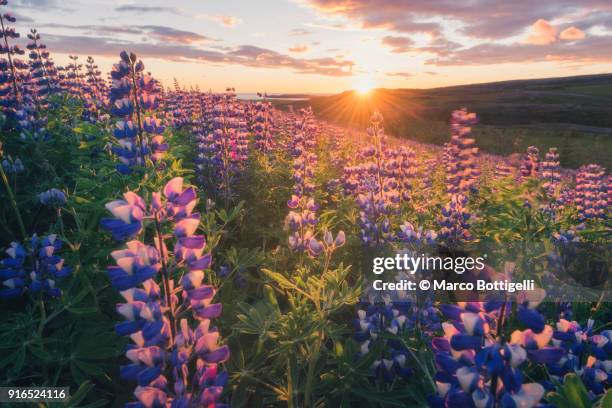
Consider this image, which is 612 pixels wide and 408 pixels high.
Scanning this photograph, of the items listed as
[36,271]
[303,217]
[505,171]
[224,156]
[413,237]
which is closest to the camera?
[36,271]

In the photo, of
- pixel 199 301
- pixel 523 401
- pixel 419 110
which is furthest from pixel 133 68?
pixel 419 110

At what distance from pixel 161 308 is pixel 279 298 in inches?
86.1

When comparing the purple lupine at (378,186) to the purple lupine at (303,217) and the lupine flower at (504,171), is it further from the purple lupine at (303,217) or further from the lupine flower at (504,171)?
the lupine flower at (504,171)

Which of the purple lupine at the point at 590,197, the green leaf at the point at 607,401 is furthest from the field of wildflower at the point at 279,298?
the purple lupine at the point at 590,197

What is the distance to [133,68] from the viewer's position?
315 centimetres

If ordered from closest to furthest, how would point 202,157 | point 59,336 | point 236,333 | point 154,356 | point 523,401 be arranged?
point 523,401
point 154,356
point 236,333
point 59,336
point 202,157

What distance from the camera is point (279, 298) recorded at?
3467mm

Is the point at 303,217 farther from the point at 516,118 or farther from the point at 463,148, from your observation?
the point at 516,118

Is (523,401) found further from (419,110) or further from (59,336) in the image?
(419,110)

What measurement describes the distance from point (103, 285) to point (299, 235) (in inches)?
54.8

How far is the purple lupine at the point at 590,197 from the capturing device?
19.4ft

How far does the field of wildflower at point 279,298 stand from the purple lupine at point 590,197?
1026 mm

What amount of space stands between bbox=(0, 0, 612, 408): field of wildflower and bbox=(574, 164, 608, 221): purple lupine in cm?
103

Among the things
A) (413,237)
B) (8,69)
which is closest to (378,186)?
(413,237)
